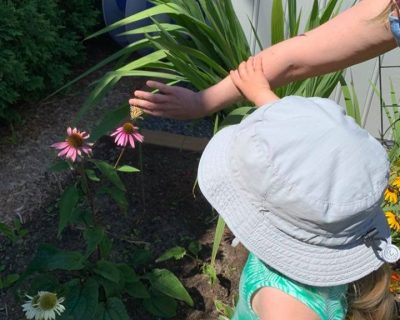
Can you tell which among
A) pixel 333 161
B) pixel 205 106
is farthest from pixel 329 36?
pixel 333 161

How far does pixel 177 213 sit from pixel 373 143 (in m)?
1.41

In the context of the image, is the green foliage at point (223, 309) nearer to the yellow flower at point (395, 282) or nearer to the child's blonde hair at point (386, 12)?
the yellow flower at point (395, 282)

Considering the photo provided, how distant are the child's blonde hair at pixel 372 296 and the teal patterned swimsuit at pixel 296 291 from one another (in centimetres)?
3

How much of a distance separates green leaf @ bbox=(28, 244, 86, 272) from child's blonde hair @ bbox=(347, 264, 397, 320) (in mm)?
823

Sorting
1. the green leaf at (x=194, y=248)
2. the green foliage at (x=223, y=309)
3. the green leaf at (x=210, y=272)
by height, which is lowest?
the green foliage at (x=223, y=309)

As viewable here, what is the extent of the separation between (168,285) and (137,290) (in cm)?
11

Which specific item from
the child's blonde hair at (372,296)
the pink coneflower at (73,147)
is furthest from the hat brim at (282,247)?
the pink coneflower at (73,147)

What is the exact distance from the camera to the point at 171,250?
2117mm

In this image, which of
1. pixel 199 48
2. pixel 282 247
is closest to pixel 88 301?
pixel 282 247

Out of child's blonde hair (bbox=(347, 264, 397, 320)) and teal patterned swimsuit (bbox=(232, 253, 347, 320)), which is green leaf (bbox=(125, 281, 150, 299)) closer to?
teal patterned swimsuit (bbox=(232, 253, 347, 320))

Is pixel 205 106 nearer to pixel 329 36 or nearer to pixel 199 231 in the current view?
pixel 329 36

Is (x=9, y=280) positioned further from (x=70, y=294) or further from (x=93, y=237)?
(x=93, y=237)

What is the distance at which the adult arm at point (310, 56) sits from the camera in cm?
137

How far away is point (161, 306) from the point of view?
6.53ft
